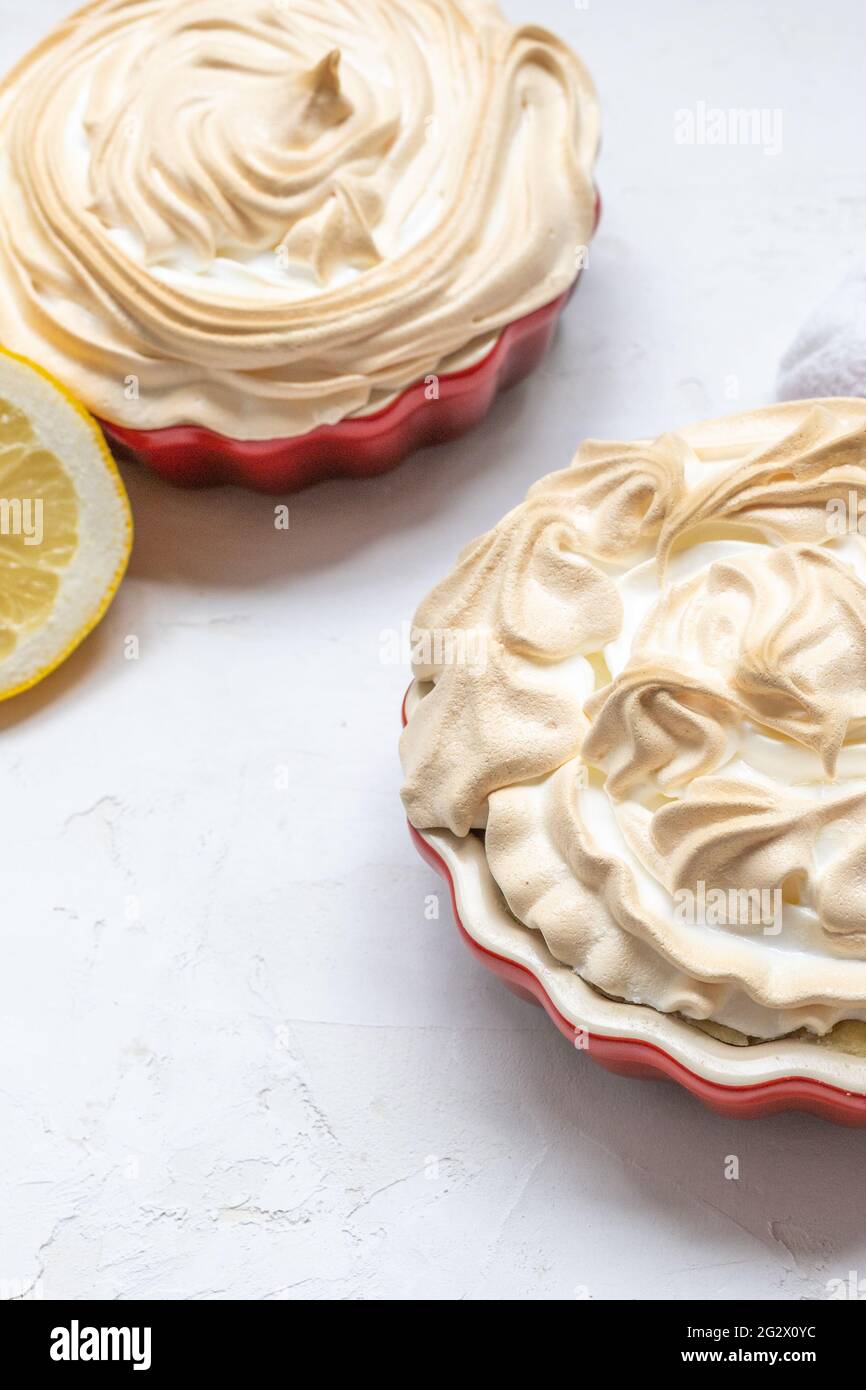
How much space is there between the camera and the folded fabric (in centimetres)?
281

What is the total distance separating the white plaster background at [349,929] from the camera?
2.44m

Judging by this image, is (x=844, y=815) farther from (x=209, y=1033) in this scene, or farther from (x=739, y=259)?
(x=739, y=259)

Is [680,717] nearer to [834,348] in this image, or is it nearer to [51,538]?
[834,348]

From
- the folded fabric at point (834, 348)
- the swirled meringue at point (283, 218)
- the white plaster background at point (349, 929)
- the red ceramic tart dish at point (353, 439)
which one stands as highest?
the swirled meringue at point (283, 218)

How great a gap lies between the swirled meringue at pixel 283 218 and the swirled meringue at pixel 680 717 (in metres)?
0.48

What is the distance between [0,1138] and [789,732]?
1310mm

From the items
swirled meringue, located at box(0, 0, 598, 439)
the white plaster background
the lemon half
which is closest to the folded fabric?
the white plaster background

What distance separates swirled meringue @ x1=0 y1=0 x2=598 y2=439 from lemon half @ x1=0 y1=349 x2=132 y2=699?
0.37 feet

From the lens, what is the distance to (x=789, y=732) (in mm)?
2229

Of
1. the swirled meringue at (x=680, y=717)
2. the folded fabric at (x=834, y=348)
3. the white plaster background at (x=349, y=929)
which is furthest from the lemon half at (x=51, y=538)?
the folded fabric at (x=834, y=348)

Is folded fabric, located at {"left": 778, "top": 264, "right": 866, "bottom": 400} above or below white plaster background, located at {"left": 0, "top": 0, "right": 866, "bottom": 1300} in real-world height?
above

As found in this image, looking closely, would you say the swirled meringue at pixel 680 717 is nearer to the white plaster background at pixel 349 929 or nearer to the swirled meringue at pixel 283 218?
the white plaster background at pixel 349 929

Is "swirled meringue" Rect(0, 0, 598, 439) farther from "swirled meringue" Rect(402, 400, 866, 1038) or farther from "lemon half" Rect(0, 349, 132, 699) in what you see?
"swirled meringue" Rect(402, 400, 866, 1038)

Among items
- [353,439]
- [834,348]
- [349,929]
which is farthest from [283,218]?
[349,929]
